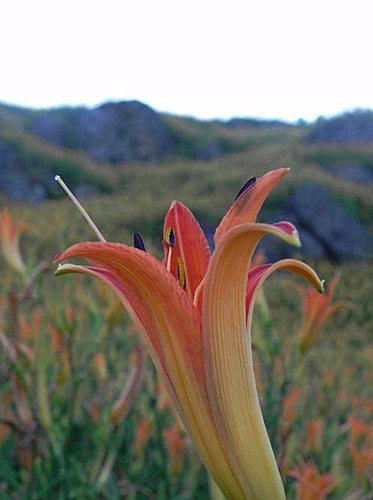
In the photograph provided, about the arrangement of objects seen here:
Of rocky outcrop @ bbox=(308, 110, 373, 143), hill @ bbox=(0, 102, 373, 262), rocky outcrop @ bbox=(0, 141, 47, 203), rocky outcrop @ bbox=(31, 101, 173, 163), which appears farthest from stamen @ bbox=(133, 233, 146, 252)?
rocky outcrop @ bbox=(308, 110, 373, 143)

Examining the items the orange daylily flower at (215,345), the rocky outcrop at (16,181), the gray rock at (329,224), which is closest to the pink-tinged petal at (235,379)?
the orange daylily flower at (215,345)

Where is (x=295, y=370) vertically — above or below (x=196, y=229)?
below

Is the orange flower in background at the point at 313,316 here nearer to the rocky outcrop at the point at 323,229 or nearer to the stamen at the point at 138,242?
the stamen at the point at 138,242

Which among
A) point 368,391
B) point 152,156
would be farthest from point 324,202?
point 152,156

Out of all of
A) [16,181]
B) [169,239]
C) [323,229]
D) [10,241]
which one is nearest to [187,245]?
[169,239]

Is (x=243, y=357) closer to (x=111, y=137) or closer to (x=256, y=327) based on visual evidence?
(x=256, y=327)
